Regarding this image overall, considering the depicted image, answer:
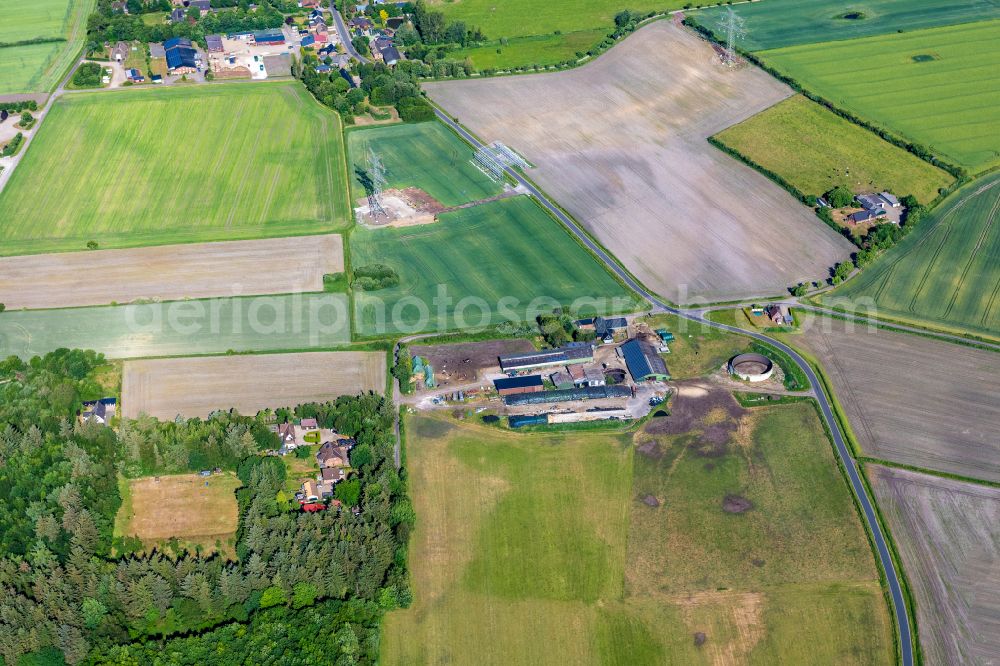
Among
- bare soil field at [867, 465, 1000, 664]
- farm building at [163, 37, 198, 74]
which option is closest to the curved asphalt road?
bare soil field at [867, 465, 1000, 664]

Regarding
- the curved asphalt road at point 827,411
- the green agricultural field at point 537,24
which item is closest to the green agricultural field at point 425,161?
the curved asphalt road at point 827,411

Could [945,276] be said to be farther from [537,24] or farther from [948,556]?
[537,24]

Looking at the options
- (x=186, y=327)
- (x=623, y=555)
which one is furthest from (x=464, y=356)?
(x=186, y=327)

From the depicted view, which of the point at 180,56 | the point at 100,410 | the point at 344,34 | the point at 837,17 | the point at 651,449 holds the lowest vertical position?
the point at 100,410

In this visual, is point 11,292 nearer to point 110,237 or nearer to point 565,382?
point 110,237

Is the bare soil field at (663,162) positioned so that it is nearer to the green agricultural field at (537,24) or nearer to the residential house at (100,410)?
the green agricultural field at (537,24)

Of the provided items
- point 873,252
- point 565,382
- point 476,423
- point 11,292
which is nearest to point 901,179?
point 873,252
